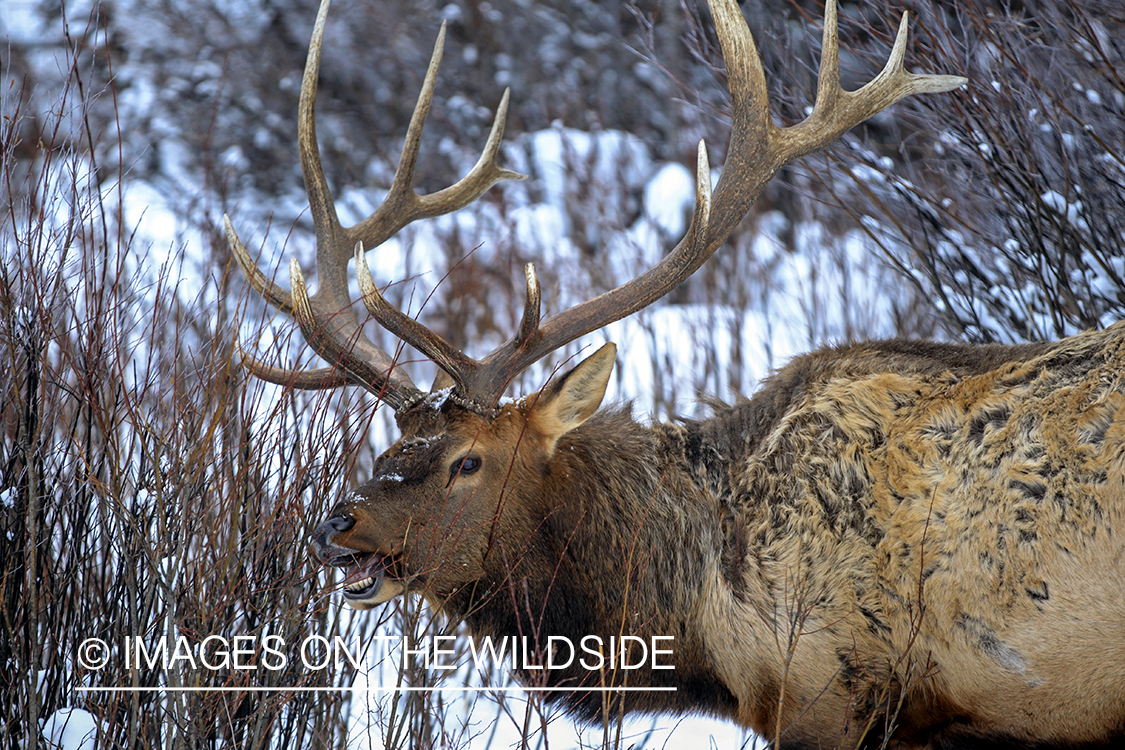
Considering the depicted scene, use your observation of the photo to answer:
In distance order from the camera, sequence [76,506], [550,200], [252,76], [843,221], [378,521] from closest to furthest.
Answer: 1. [76,506]
2. [378,521]
3. [843,221]
4. [550,200]
5. [252,76]

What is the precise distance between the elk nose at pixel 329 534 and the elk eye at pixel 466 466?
0.38m

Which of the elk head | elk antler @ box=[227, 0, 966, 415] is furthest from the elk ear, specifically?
elk antler @ box=[227, 0, 966, 415]

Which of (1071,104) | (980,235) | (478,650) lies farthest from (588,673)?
(1071,104)

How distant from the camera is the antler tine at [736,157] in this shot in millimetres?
3254

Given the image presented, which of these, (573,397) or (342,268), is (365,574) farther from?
(342,268)

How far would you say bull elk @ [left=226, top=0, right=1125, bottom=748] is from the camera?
265 cm

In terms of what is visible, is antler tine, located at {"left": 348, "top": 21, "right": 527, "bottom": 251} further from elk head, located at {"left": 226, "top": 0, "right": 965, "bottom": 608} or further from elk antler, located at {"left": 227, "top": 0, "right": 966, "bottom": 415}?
elk head, located at {"left": 226, "top": 0, "right": 965, "bottom": 608}

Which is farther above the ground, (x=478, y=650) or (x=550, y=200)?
(x=550, y=200)

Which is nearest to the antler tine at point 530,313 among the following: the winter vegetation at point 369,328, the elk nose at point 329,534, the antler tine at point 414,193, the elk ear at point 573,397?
the elk ear at point 573,397

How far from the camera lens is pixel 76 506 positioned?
8.90 ft

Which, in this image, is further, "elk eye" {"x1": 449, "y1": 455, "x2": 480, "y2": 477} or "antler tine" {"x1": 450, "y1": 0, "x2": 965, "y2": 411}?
"antler tine" {"x1": 450, "y1": 0, "x2": 965, "y2": 411}

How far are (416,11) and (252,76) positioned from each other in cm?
245

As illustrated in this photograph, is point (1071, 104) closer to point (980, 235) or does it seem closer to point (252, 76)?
point (980, 235)

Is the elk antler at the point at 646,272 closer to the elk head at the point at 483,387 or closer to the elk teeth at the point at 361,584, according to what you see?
the elk head at the point at 483,387
